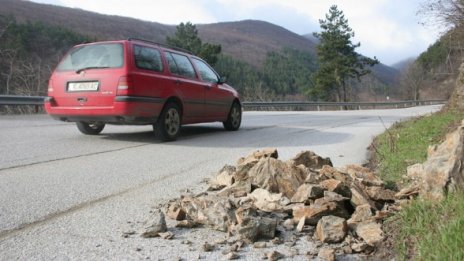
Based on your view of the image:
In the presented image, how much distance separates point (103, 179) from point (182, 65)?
14.7ft

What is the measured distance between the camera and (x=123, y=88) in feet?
23.6

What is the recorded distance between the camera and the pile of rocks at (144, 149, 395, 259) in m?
3.00

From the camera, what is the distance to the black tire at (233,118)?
33.8 ft

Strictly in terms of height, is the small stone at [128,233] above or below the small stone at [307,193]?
below

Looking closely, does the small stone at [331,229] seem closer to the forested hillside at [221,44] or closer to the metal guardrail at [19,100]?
the metal guardrail at [19,100]

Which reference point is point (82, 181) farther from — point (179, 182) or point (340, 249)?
point (340, 249)

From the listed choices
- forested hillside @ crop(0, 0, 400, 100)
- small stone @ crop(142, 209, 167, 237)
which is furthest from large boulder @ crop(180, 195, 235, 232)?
forested hillside @ crop(0, 0, 400, 100)

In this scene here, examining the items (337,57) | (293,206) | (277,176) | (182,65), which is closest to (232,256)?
(293,206)

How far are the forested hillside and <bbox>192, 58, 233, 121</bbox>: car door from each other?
46.0 feet

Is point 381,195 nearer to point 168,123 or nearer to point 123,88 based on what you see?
point 123,88

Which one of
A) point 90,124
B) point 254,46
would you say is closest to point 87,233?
point 90,124

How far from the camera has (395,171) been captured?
15.6 ft

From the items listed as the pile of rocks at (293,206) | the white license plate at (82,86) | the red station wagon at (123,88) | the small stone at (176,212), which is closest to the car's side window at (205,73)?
the red station wagon at (123,88)

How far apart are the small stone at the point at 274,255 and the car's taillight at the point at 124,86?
16.4 ft
